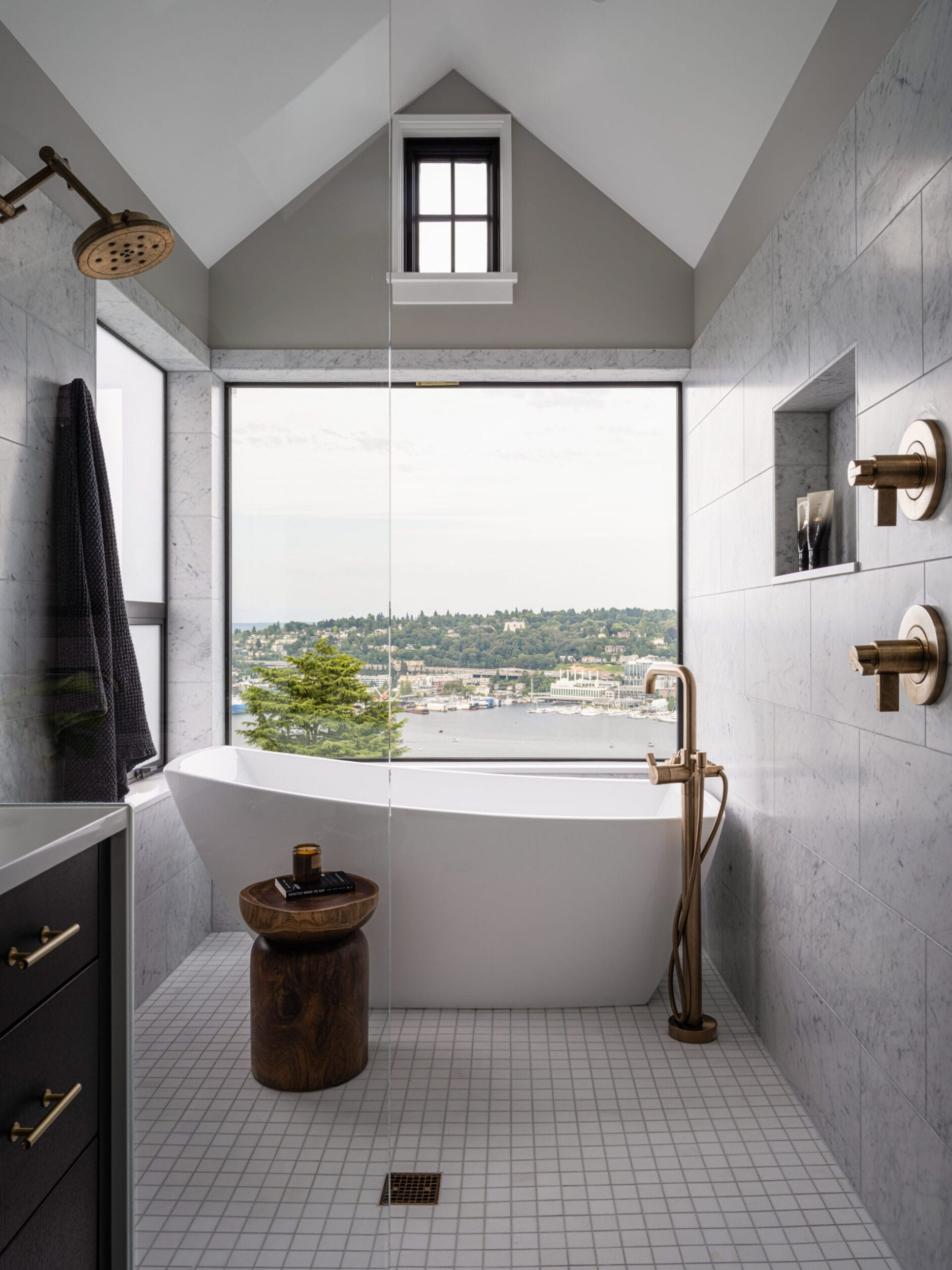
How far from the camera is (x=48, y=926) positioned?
1095 millimetres

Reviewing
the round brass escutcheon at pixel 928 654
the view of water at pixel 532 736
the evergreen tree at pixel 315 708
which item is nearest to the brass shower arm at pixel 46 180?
the evergreen tree at pixel 315 708

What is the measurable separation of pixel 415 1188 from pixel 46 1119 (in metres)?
1.17

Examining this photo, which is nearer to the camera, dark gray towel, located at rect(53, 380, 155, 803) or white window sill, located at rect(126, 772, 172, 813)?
dark gray towel, located at rect(53, 380, 155, 803)

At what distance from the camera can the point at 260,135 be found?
4.76ft

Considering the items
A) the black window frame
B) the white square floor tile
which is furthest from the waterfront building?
the black window frame

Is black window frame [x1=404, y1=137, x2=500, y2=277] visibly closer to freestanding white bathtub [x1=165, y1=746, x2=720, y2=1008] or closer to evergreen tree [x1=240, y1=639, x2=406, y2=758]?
freestanding white bathtub [x1=165, y1=746, x2=720, y2=1008]

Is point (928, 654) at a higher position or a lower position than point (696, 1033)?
higher

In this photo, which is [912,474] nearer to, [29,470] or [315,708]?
[315,708]

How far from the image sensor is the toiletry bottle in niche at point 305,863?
1522 mm

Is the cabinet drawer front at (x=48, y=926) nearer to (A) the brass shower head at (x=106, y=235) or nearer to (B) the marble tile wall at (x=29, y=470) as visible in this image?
(B) the marble tile wall at (x=29, y=470)

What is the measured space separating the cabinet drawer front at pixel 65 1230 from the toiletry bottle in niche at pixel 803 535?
207cm

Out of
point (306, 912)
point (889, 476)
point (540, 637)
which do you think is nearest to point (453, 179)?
point (540, 637)

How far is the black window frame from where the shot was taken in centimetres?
367

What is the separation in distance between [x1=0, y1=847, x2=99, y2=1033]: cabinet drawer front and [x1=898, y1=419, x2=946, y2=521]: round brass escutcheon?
60.5 inches
